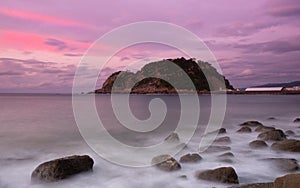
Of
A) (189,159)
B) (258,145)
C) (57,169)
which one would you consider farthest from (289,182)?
(258,145)

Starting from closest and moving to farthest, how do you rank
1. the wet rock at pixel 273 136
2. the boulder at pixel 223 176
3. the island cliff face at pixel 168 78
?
the boulder at pixel 223 176 < the wet rock at pixel 273 136 < the island cliff face at pixel 168 78

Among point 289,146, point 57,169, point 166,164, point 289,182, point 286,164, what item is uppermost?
point 289,182

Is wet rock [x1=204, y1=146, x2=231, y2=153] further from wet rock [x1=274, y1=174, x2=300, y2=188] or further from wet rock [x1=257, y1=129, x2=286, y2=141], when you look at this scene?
wet rock [x1=274, y1=174, x2=300, y2=188]

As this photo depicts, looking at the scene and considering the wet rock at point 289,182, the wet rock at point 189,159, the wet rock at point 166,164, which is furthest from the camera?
the wet rock at point 189,159

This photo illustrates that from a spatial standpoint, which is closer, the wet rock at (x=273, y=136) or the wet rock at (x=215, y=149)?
the wet rock at (x=215, y=149)

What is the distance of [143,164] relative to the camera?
9578mm

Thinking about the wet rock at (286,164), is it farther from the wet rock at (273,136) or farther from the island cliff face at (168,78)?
the island cliff face at (168,78)

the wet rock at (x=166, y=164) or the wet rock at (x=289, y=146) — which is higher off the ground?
the wet rock at (x=166, y=164)

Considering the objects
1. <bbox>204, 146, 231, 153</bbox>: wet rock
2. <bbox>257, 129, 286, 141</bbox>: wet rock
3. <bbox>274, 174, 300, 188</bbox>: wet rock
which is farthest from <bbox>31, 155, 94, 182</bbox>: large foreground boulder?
<bbox>257, 129, 286, 141</bbox>: wet rock

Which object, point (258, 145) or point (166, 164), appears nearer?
point (166, 164)

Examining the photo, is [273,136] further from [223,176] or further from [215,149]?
[223,176]

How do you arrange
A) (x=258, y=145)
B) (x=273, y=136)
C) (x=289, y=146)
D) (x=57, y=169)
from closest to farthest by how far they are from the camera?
(x=57, y=169) < (x=289, y=146) < (x=258, y=145) < (x=273, y=136)

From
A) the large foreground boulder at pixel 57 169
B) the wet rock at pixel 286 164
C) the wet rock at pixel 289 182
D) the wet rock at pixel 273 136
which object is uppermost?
the wet rock at pixel 289 182

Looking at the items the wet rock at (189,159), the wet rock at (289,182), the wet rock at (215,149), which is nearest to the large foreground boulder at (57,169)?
the wet rock at (189,159)
